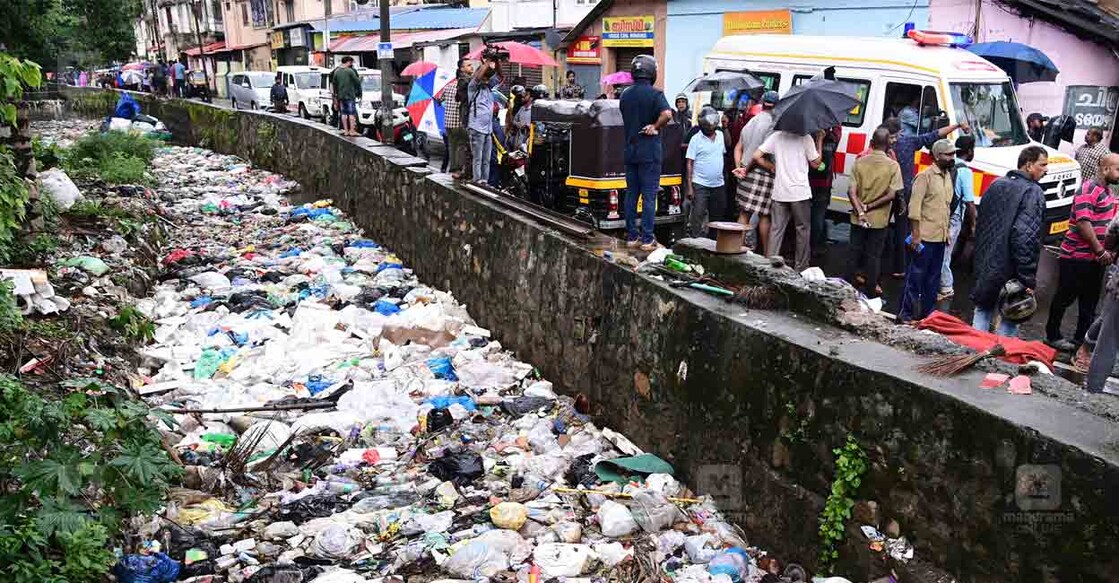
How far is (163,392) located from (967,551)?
17.3 feet

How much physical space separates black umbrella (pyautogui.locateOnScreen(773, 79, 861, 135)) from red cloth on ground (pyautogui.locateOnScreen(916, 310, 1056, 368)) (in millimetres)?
2873

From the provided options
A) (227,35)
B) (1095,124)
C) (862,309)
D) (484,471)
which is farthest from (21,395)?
(227,35)

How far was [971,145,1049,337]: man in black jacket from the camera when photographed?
5.88m

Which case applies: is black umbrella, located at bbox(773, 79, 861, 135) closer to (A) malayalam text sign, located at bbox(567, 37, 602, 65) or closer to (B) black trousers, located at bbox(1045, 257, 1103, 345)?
(B) black trousers, located at bbox(1045, 257, 1103, 345)

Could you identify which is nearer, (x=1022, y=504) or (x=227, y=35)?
(x=1022, y=504)

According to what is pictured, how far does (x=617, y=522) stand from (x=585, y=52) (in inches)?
796

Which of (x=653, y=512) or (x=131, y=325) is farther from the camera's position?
(x=131, y=325)

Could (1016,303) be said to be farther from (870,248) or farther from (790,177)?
(790,177)

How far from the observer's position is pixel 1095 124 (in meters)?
13.2

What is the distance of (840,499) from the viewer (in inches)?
130

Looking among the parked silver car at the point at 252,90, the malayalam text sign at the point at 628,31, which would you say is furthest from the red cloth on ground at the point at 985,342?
the parked silver car at the point at 252,90

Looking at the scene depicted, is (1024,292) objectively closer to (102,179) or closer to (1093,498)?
(1093,498)

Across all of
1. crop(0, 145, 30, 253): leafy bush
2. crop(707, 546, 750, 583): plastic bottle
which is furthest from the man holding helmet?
crop(0, 145, 30, 253): leafy bush

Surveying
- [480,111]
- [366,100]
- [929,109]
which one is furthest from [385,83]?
[929,109]
